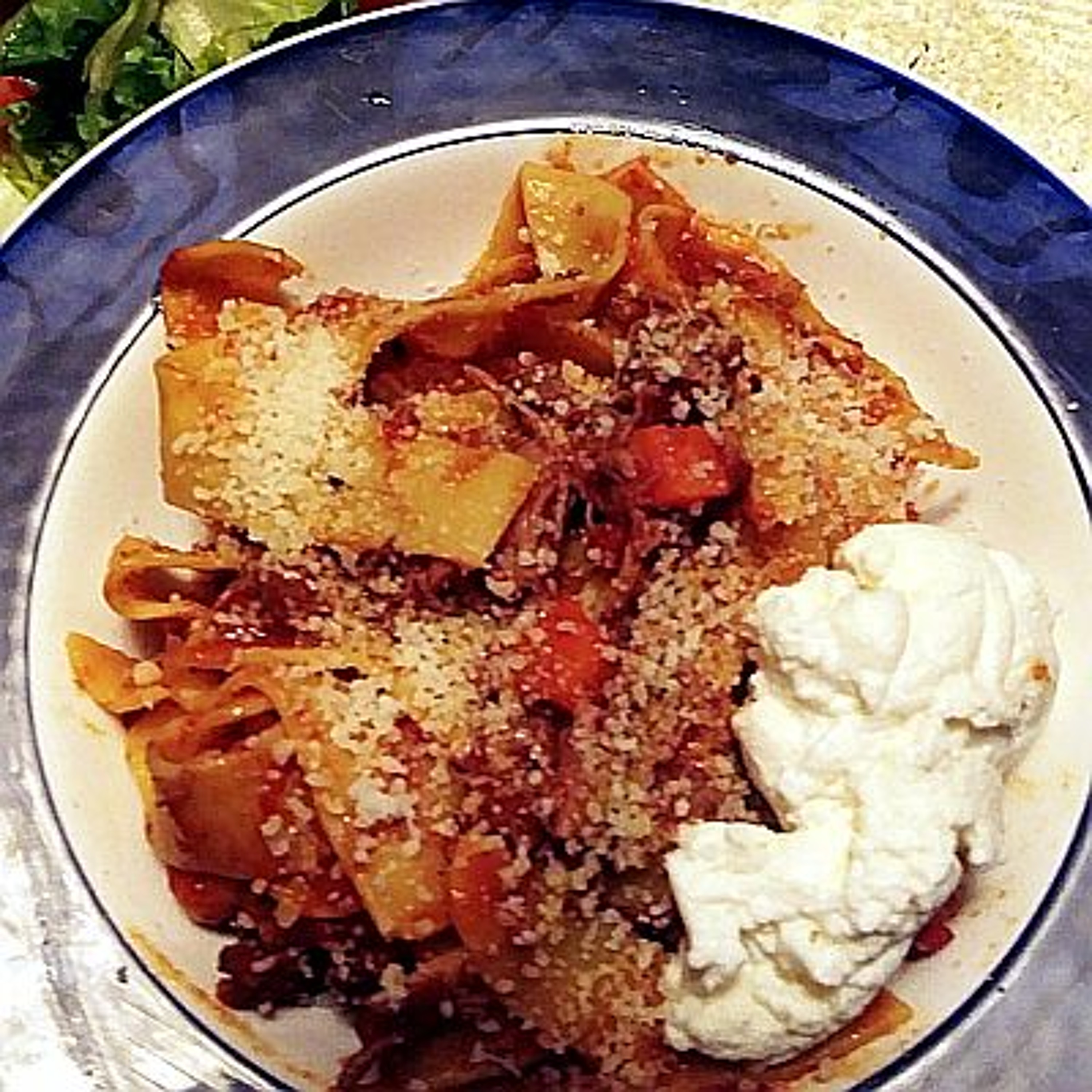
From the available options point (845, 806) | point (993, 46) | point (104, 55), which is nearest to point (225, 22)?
point (104, 55)

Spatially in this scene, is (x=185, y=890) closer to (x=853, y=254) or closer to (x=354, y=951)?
(x=354, y=951)

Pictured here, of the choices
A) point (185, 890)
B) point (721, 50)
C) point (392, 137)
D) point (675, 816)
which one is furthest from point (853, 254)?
point (185, 890)

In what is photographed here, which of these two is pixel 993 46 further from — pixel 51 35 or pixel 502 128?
pixel 51 35

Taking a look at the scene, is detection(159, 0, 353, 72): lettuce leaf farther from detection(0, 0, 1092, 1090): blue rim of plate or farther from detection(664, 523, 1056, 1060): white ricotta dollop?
detection(664, 523, 1056, 1060): white ricotta dollop

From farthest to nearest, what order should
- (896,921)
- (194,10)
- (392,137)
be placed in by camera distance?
(194,10)
(392,137)
(896,921)

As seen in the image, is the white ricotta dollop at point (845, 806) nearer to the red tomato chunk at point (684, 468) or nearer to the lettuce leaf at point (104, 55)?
the red tomato chunk at point (684, 468)

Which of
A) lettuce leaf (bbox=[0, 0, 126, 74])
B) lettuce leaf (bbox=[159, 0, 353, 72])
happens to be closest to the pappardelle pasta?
lettuce leaf (bbox=[159, 0, 353, 72])
